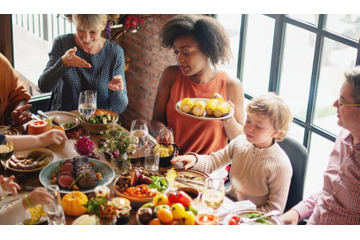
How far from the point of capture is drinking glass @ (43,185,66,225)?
1.96 meters

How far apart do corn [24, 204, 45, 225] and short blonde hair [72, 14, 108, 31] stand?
1467 mm

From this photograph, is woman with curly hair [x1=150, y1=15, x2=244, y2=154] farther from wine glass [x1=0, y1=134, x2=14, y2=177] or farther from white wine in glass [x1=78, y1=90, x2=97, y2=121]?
wine glass [x1=0, y1=134, x2=14, y2=177]

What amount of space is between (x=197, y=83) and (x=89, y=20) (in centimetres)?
80

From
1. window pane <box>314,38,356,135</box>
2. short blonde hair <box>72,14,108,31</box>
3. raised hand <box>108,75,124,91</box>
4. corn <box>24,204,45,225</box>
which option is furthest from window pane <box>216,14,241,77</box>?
corn <box>24,204,45,225</box>

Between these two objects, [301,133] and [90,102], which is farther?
[301,133]

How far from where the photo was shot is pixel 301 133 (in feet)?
12.7

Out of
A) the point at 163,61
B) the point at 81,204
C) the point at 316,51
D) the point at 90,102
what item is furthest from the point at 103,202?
the point at 163,61

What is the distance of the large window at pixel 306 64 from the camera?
3510mm

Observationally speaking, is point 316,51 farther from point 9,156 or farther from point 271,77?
point 9,156

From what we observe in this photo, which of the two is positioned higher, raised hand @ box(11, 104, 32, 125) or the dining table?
raised hand @ box(11, 104, 32, 125)

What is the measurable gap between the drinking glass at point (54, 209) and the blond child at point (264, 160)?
827 millimetres

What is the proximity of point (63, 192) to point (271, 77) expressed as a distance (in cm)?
217
